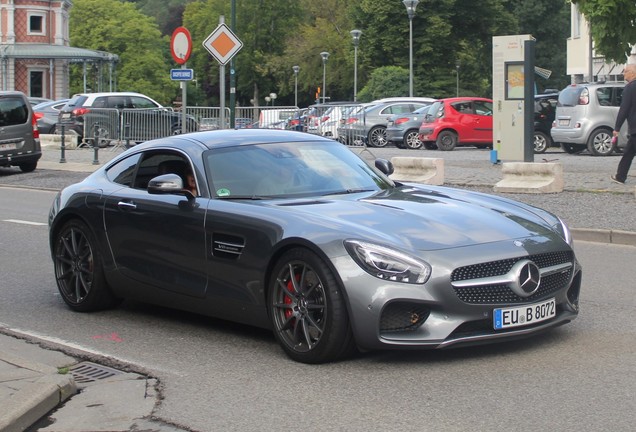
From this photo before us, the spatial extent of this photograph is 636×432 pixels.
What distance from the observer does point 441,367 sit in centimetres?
630

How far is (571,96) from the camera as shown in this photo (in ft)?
88.3

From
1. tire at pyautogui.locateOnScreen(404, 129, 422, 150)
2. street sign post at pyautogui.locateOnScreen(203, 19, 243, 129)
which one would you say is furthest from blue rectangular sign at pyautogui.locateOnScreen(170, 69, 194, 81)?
tire at pyautogui.locateOnScreen(404, 129, 422, 150)

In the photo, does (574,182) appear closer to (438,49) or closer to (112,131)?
(112,131)

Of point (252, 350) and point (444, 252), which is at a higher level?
point (444, 252)

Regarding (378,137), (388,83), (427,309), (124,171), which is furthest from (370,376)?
(388,83)

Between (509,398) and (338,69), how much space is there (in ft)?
280

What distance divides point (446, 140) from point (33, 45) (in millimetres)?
81298

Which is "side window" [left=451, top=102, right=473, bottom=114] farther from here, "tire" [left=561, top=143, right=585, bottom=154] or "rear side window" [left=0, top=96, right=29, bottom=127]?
"rear side window" [left=0, top=96, right=29, bottom=127]

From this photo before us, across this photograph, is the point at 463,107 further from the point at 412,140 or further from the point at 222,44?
the point at 222,44

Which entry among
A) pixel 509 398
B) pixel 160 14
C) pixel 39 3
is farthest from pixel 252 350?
pixel 160 14

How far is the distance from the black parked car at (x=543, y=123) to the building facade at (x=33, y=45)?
7657 cm

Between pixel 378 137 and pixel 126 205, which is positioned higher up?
pixel 378 137

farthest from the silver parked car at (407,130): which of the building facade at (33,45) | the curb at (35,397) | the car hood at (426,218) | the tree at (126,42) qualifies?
the tree at (126,42)

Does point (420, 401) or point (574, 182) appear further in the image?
point (574, 182)
